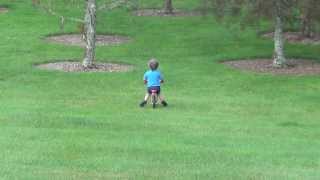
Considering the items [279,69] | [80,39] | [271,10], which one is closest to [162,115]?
[279,69]

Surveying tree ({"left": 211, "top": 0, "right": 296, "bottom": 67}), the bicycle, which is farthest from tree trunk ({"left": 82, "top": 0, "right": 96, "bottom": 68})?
the bicycle

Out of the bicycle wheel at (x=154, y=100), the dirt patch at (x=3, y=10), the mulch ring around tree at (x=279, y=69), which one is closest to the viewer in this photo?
the bicycle wheel at (x=154, y=100)

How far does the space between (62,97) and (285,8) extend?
923 centimetres

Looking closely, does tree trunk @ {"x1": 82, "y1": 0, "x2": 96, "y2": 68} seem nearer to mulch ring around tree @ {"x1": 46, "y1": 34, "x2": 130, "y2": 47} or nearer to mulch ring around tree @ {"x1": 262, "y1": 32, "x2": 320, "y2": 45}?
mulch ring around tree @ {"x1": 46, "y1": 34, "x2": 130, "y2": 47}

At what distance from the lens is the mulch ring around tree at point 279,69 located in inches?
901

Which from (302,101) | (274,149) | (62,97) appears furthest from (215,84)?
(274,149)

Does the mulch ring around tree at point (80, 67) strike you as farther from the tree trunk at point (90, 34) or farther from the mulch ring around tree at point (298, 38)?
the mulch ring around tree at point (298, 38)

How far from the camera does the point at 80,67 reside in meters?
23.2

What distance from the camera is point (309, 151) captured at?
11.2m

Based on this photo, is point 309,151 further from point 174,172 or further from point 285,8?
point 285,8

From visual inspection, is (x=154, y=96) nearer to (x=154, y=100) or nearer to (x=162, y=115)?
(x=154, y=100)

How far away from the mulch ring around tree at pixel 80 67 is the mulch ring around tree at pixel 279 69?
11.3 feet

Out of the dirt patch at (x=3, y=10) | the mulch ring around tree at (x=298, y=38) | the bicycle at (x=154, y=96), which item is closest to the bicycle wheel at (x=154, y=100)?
the bicycle at (x=154, y=96)

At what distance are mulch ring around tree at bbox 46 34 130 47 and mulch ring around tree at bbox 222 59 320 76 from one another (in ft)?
18.2
